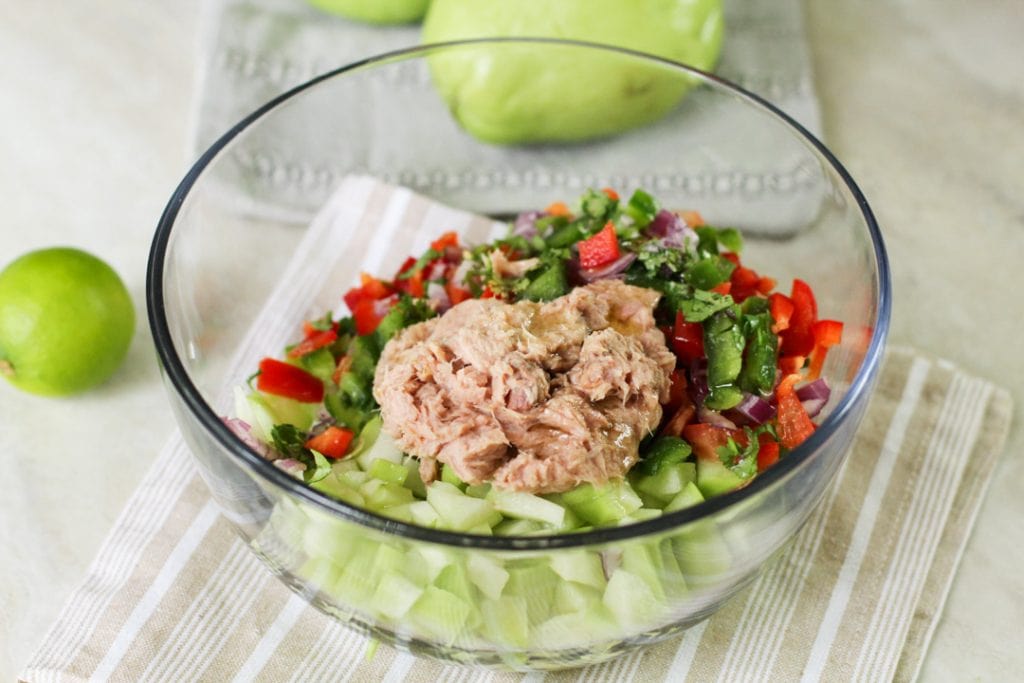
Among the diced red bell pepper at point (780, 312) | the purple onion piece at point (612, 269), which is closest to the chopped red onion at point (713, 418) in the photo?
the diced red bell pepper at point (780, 312)

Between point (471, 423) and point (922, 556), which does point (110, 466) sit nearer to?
point (471, 423)

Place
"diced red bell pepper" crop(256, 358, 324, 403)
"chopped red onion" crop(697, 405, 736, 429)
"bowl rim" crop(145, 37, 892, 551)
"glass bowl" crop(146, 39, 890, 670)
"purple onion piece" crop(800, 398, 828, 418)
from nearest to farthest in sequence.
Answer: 1. "bowl rim" crop(145, 37, 892, 551)
2. "glass bowl" crop(146, 39, 890, 670)
3. "chopped red onion" crop(697, 405, 736, 429)
4. "purple onion piece" crop(800, 398, 828, 418)
5. "diced red bell pepper" crop(256, 358, 324, 403)

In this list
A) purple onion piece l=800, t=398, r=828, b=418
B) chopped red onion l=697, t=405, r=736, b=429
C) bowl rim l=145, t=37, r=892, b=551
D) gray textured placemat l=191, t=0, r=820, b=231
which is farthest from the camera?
gray textured placemat l=191, t=0, r=820, b=231

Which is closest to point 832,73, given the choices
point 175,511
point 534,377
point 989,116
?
point 989,116

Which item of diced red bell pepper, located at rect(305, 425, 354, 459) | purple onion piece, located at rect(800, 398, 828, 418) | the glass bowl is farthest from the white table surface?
diced red bell pepper, located at rect(305, 425, 354, 459)

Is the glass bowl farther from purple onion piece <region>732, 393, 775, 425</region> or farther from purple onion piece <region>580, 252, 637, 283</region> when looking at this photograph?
purple onion piece <region>580, 252, 637, 283</region>

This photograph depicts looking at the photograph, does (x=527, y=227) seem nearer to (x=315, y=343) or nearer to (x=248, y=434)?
(x=315, y=343)
